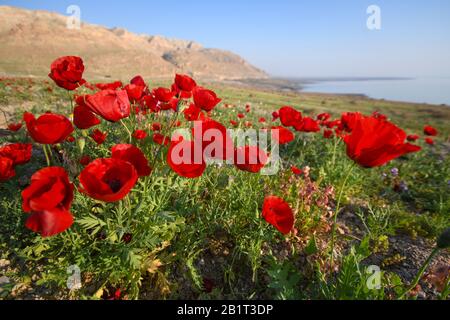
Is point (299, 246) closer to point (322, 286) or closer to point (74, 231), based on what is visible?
point (322, 286)

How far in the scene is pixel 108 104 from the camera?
1856 mm

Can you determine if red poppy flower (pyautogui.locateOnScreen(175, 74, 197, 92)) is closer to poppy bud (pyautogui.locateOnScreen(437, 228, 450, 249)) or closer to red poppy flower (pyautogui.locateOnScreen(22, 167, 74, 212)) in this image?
red poppy flower (pyautogui.locateOnScreen(22, 167, 74, 212))

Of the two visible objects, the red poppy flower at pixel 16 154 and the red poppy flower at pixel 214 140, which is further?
the red poppy flower at pixel 16 154

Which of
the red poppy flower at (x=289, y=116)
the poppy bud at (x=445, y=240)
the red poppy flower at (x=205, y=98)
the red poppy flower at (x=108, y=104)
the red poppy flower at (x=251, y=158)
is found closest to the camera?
the poppy bud at (x=445, y=240)

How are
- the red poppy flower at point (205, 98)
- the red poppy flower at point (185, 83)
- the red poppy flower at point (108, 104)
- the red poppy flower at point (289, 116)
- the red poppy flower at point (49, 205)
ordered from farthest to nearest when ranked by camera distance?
the red poppy flower at point (289, 116) → the red poppy flower at point (185, 83) → the red poppy flower at point (205, 98) → the red poppy flower at point (108, 104) → the red poppy flower at point (49, 205)

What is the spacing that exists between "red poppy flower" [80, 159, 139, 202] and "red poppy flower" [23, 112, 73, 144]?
0.41m

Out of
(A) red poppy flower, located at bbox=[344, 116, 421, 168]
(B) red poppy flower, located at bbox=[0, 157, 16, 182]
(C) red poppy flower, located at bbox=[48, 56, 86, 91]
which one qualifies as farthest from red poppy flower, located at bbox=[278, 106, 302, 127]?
(B) red poppy flower, located at bbox=[0, 157, 16, 182]

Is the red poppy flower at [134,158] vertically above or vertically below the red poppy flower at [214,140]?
below

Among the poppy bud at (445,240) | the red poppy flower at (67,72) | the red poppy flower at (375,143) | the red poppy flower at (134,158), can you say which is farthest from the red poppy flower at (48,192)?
the poppy bud at (445,240)

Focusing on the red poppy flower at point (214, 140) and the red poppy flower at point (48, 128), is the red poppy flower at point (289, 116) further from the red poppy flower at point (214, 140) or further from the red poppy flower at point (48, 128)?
the red poppy flower at point (48, 128)

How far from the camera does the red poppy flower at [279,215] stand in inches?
72.6

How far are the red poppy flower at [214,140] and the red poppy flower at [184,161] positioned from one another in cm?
14

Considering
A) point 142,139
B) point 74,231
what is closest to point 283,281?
point 74,231
